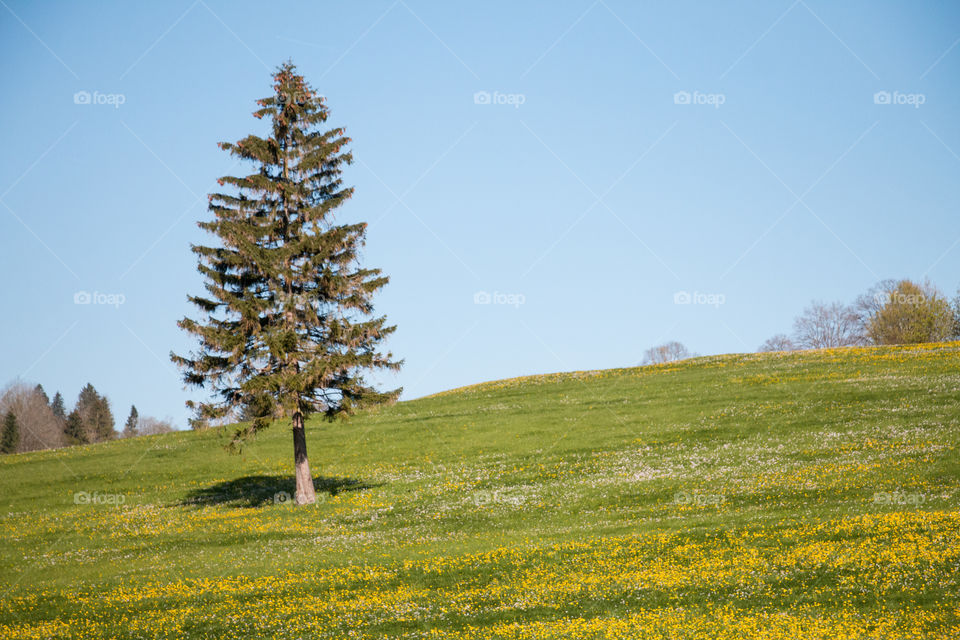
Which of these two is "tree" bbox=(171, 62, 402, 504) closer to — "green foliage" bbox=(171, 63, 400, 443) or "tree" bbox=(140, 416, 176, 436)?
"green foliage" bbox=(171, 63, 400, 443)

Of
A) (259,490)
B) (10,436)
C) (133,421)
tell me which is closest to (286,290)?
(259,490)

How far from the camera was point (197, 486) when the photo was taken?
40156 millimetres

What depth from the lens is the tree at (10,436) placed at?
322ft

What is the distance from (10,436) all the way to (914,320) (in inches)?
4733

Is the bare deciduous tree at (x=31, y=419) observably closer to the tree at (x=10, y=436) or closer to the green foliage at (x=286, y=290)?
the tree at (x=10, y=436)

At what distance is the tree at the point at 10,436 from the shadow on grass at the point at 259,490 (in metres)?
78.3

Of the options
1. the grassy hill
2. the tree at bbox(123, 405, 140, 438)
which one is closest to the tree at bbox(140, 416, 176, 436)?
the tree at bbox(123, 405, 140, 438)

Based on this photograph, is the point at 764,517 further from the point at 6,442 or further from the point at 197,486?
the point at 6,442

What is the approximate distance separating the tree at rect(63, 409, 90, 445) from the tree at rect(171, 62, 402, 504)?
3636 inches

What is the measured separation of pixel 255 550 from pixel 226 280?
1192 cm

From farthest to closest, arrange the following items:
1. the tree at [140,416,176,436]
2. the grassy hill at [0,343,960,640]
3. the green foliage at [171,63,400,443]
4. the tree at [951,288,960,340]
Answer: the tree at [140,416,176,436], the tree at [951,288,960,340], the green foliage at [171,63,400,443], the grassy hill at [0,343,960,640]

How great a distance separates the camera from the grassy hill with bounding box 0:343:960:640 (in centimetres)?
1758

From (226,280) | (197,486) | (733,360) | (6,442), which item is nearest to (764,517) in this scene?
(226,280)

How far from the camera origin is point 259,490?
123 feet
